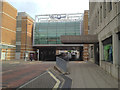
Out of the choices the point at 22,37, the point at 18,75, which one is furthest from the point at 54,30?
the point at 18,75

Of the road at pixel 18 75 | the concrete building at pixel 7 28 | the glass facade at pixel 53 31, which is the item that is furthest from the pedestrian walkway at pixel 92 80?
the glass facade at pixel 53 31

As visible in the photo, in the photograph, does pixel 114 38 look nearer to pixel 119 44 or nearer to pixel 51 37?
pixel 119 44

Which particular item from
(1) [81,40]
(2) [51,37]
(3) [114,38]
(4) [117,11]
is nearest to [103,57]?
(1) [81,40]

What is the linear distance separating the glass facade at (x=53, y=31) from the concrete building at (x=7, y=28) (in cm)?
797

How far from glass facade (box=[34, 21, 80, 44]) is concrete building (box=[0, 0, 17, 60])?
7966 mm

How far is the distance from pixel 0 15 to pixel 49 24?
635 inches

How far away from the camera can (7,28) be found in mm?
35844

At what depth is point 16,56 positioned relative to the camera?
40.0 metres

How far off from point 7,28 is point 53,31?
14759mm

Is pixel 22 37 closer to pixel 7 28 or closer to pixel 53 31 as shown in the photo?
pixel 7 28

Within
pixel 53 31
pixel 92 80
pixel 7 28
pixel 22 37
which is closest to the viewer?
pixel 92 80

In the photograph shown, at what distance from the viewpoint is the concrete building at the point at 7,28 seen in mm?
33675

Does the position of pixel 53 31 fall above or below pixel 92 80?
above

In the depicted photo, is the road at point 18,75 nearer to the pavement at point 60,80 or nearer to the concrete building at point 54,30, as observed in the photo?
the pavement at point 60,80
